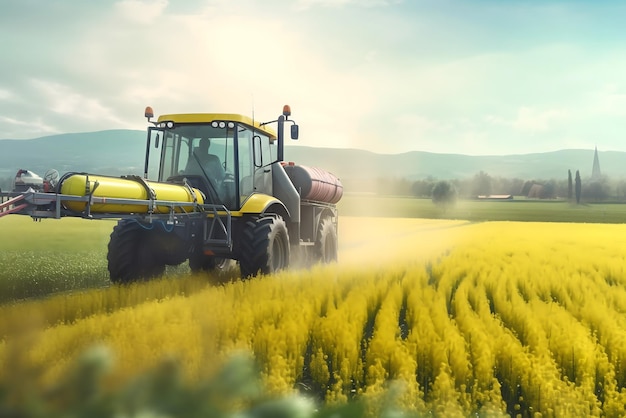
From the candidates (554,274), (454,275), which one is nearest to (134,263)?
(454,275)

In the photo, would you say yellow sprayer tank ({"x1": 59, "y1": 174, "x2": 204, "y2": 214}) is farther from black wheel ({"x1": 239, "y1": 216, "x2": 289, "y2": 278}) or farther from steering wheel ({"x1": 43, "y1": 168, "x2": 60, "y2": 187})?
black wheel ({"x1": 239, "y1": 216, "x2": 289, "y2": 278})

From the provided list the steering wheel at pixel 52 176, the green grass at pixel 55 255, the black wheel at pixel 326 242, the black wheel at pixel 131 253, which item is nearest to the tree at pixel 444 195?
the green grass at pixel 55 255

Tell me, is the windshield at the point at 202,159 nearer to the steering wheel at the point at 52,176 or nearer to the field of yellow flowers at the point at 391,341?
the field of yellow flowers at the point at 391,341

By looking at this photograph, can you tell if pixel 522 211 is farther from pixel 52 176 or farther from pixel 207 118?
pixel 52 176

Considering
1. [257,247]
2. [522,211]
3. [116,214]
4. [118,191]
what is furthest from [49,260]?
[522,211]

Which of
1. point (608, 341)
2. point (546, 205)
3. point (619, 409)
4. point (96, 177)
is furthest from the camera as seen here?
point (546, 205)

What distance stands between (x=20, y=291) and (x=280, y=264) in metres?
4.52

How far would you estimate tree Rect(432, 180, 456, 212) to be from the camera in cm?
8725

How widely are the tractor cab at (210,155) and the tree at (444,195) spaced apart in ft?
258

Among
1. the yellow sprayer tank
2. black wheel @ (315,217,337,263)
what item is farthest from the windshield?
black wheel @ (315,217,337,263)

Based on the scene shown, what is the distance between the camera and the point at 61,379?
0.79 m

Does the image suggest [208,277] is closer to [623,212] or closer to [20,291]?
[20,291]

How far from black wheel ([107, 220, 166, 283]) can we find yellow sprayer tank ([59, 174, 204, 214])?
1.56 m

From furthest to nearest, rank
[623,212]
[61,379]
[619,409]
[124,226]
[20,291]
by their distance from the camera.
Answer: [623,212], [20,291], [124,226], [619,409], [61,379]
